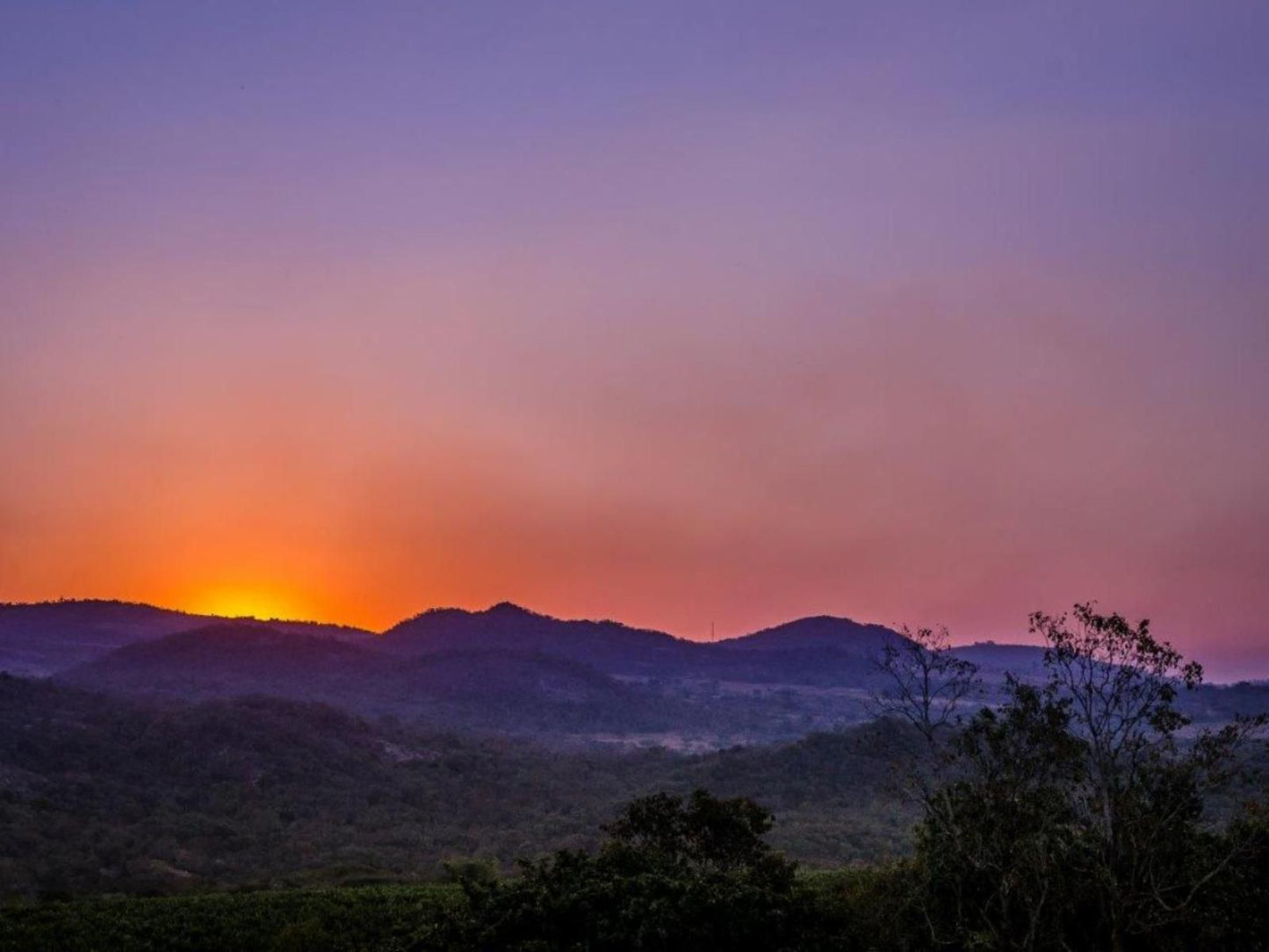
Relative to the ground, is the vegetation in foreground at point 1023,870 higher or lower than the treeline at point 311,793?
higher

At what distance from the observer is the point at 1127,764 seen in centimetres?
2375

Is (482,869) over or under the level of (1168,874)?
under

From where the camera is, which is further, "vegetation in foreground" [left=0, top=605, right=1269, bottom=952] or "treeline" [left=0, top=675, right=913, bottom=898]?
"treeline" [left=0, top=675, right=913, bottom=898]

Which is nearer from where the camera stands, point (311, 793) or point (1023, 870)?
point (1023, 870)

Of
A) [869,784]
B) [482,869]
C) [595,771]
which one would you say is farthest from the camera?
[595,771]

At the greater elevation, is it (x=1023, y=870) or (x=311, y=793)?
(x=1023, y=870)

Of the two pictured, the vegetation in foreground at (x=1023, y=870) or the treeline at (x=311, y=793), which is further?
the treeline at (x=311, y=793)

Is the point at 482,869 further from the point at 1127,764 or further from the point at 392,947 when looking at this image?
the point at 1127,764

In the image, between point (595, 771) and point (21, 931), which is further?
point (595, 771)

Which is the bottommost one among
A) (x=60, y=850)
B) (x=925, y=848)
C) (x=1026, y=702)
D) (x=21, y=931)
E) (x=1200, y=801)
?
(x=60, y=850)

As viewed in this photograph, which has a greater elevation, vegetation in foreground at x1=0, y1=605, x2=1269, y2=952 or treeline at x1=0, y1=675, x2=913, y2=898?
vegetation in foreground at x1=0, y1=605, x2=1269, y2=952

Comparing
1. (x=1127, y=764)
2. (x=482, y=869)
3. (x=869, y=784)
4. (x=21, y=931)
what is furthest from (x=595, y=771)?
(x=1127, y=764)

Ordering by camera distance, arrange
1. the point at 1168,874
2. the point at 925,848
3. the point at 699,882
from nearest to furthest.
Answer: the point at 1168,874
the point at 699,882
the point at 925,848

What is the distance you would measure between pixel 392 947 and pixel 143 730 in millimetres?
108390
